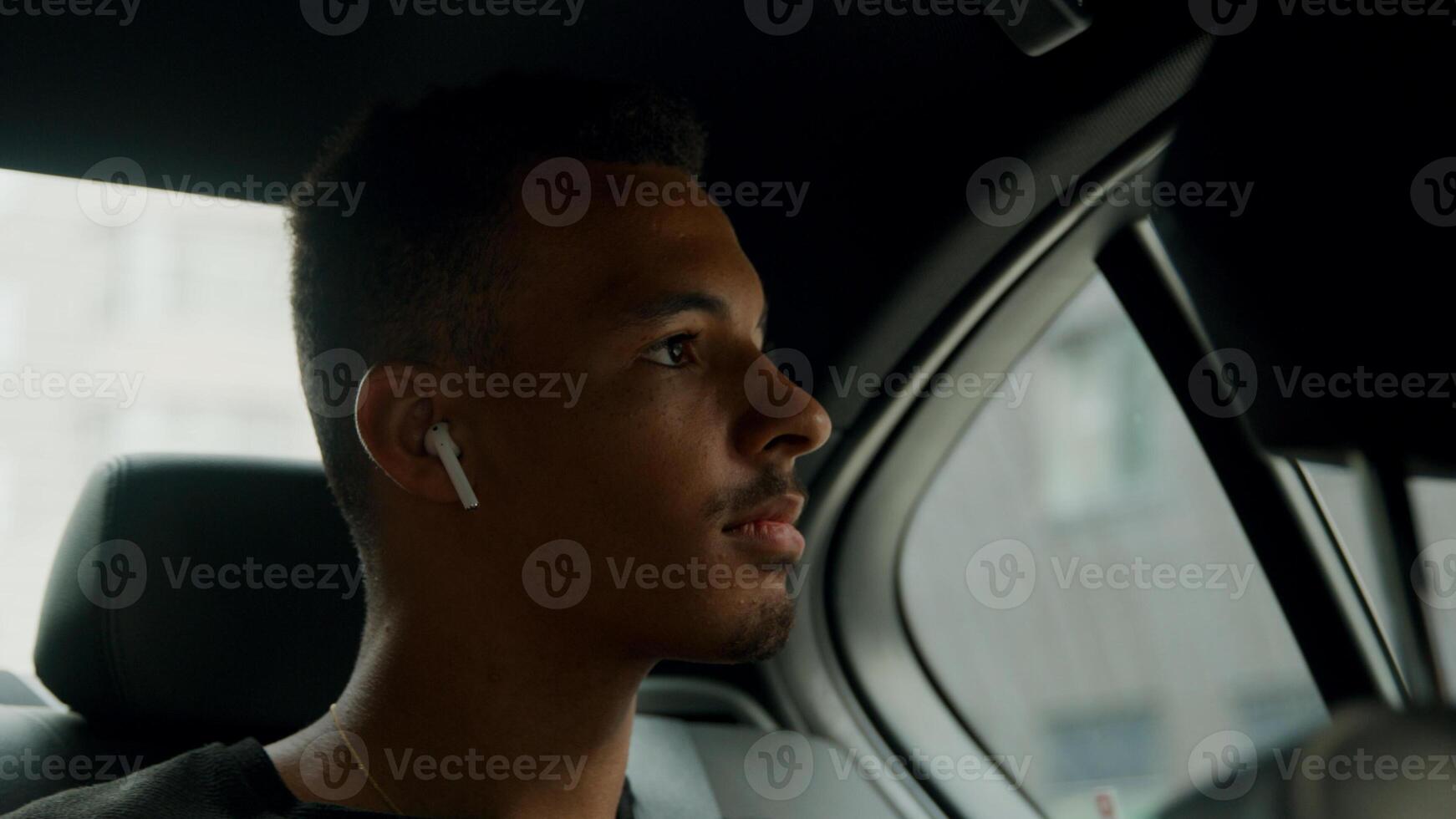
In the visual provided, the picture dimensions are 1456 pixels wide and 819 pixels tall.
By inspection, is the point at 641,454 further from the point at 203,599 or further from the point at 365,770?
the point at 203,599

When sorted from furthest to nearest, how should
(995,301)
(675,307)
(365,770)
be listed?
(995,301) < (675,307) < (365,770)

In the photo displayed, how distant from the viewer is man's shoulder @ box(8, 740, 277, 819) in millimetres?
1590

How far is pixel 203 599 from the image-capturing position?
6.40 feet

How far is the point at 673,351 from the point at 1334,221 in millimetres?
965

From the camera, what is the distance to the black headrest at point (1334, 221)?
66.5 inches

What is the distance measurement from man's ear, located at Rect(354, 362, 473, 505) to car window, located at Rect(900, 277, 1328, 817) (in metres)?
1.18

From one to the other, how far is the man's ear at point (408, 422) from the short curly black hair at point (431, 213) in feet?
0.13

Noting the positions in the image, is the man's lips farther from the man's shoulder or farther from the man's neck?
the man's shoulder

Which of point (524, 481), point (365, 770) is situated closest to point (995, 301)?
point (524, 481)

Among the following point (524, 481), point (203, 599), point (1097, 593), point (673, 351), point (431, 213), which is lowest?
point (1097, 593)

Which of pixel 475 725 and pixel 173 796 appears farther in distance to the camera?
pixel 475 725

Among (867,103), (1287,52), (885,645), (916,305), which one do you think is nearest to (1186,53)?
(1287,52)

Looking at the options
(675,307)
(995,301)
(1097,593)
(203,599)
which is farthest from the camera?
(1097,593)

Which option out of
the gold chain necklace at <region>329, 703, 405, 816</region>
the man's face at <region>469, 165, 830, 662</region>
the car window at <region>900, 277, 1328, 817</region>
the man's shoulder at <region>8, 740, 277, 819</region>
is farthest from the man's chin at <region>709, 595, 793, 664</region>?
the car window at <region>900, 277, 1328, 817</region>
